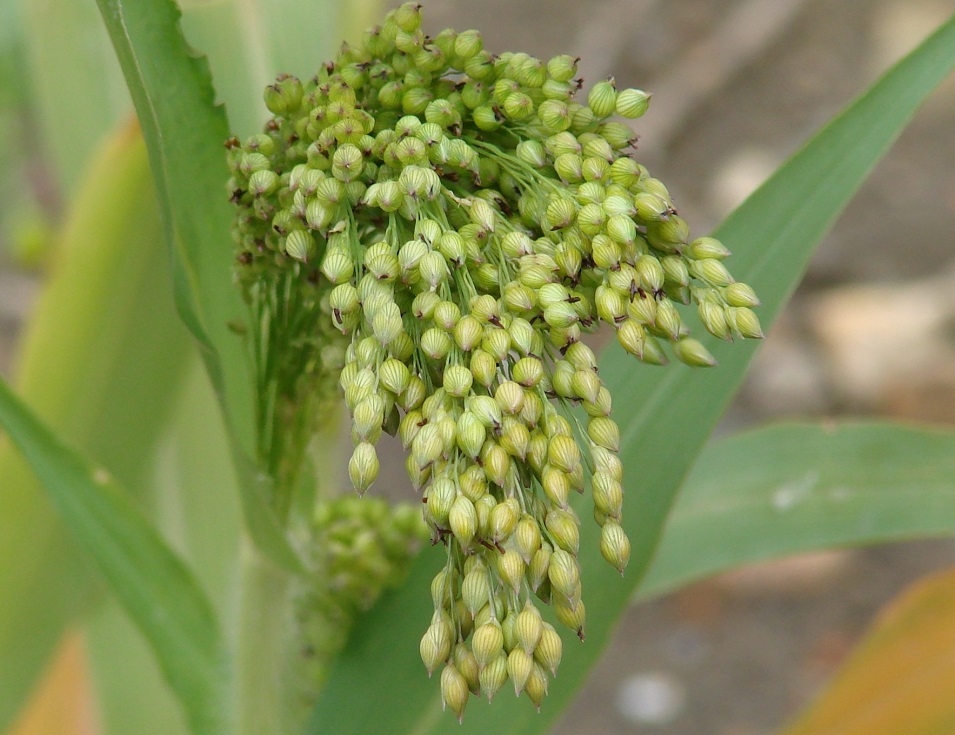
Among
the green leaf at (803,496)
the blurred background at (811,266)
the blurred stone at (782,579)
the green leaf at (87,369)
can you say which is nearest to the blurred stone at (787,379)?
the blurred background at (811,266)

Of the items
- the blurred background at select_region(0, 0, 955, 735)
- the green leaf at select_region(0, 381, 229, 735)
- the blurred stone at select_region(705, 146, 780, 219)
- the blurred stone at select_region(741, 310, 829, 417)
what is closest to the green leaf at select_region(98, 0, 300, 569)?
the green leaf at select_region(0, 381, 229, 735)

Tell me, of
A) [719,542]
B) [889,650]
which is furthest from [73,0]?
[889,650]

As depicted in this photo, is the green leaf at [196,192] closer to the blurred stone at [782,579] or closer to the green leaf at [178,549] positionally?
the green leaf at [178,549]

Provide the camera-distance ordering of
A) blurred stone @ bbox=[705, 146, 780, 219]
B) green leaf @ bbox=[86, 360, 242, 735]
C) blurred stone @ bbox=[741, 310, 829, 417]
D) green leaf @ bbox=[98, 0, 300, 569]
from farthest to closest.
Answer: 1. blurred stone @ bbox=[705, 146, 780, 219]
2. blurred stone @ bbox=[741, 310, 829, 417]
3. green leaf @ bbox=[86, 360, 242, 735]
4. green leaf @ bbox=[98, 0, 300, 569]

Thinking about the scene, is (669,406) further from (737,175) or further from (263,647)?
(737,175)

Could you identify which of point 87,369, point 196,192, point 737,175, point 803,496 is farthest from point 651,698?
point 196,192

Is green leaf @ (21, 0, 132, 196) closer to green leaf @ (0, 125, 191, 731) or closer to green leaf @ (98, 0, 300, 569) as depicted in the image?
green leaf @ (0, 125, 191, 731)
